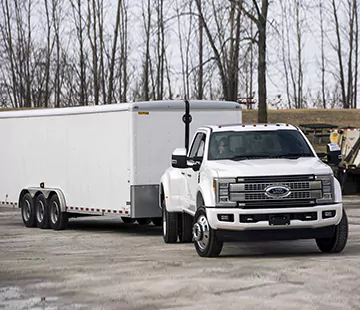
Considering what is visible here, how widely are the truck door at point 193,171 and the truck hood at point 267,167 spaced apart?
0.95 meters

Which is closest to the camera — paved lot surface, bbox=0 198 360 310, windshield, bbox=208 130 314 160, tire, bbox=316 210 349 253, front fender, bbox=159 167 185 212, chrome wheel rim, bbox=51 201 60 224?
paved lot surface, bbox=0 198 360 310

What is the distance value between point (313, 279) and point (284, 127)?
4.68 metres

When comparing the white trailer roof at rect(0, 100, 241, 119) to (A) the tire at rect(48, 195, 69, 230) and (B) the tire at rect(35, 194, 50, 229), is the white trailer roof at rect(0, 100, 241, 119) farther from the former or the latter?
(B) the tire at rect(35, 194, 50, 229)

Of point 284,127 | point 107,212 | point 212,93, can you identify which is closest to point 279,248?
point 284,127

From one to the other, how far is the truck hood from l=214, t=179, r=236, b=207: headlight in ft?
0.26

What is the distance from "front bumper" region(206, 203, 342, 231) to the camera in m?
13.3

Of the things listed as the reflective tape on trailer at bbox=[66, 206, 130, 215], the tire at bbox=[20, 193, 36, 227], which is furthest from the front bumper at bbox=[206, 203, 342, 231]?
the tire at bbox=[20, 193, 36, 227]

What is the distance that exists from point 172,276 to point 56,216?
10.0 metres

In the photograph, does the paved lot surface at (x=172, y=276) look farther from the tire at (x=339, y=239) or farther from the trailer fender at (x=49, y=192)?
the trailer fender at (x=49, y=192)

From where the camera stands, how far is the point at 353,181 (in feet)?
103

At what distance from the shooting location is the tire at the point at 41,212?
71.2 feet

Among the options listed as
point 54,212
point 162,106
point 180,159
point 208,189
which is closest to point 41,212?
point 54,212

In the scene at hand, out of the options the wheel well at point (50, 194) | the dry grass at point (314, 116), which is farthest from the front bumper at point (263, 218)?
the dry grass at point (314, 116)

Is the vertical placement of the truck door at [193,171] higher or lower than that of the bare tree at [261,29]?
lower
